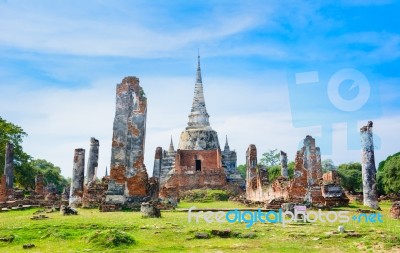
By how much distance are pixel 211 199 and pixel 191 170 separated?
10.6 metres

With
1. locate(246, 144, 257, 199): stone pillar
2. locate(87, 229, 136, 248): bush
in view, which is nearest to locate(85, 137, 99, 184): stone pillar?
locate(246, 144, 257, 199): stone pillar

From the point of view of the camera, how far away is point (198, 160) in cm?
4962

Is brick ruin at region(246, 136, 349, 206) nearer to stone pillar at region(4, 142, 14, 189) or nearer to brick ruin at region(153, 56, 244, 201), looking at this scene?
brick ruin at region(153, 56, 244, 201)

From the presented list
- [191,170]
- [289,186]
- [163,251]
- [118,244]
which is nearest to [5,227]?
[118,244]

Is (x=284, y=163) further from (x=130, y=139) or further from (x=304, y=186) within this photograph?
(x=130, y=139)

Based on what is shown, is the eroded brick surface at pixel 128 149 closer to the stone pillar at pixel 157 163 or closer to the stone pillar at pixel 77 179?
the stone pillar at pixel 77 179

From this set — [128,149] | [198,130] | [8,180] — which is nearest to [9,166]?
[8,180]

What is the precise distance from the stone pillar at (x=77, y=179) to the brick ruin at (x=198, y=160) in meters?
15.9

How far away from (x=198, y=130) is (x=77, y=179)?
33.6m

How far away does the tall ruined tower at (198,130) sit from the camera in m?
53.2

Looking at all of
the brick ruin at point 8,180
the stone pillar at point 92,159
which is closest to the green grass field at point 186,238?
the stone pillar at point 92,159

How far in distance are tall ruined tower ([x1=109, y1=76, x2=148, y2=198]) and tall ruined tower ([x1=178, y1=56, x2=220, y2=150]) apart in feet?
114

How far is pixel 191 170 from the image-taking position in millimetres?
45594

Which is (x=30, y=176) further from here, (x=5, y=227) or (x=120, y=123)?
(x=5, y=227)
